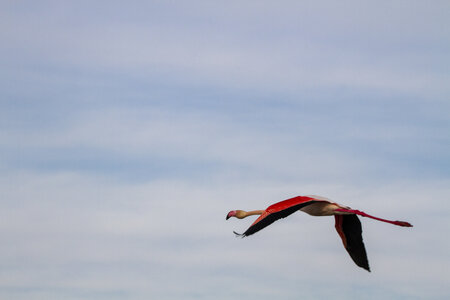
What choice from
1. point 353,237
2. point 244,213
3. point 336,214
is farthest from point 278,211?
point 353,237

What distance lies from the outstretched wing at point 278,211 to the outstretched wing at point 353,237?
294 cm

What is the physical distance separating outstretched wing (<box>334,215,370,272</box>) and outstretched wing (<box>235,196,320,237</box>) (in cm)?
294

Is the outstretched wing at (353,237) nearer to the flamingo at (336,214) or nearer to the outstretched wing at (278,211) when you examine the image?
the flamingo at (336,214)

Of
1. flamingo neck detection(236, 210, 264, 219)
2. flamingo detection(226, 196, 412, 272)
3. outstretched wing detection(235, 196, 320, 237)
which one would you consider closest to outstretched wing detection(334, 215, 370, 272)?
flamingo detection(226, 196, 412, 272)

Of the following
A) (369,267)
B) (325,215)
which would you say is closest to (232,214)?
(325,215)

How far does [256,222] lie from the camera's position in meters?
25.3

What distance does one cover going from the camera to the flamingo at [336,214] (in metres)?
26.8

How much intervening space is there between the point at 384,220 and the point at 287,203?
3.92 metres

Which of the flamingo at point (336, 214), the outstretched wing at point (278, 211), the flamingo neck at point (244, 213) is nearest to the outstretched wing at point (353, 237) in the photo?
the flamingo at point (336, 214)

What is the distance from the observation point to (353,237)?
3023 centimetres

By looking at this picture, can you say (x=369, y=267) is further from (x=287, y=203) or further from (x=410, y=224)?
(x=287, y=203)

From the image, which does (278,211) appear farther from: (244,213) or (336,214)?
(336,214)

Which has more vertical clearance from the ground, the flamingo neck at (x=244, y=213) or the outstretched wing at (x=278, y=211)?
the flamingo neck at (x=244, y=213)

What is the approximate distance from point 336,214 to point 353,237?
3.93 feet
